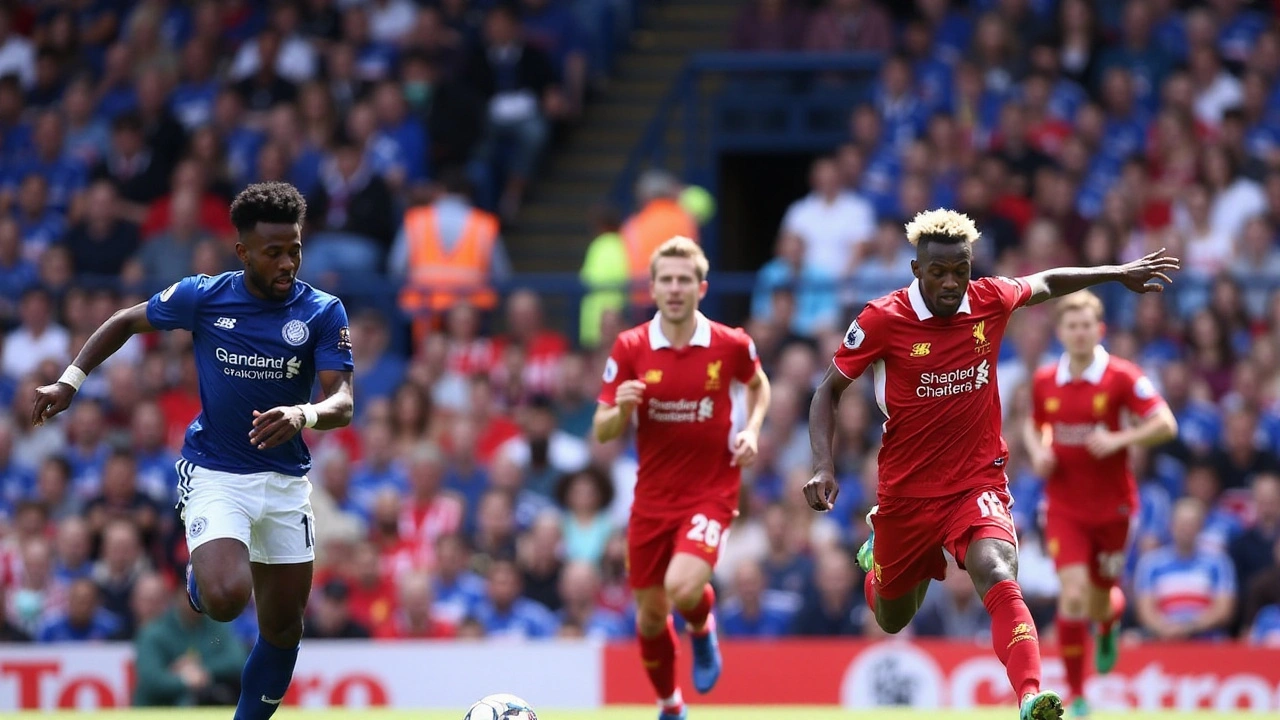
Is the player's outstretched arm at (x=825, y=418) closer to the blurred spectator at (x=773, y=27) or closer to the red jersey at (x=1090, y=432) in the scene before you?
the red jersey at (x=1090, y=432)

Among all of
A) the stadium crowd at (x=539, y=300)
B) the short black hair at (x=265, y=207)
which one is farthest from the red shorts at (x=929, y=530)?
the stadium crowd at (x=539, y=300)

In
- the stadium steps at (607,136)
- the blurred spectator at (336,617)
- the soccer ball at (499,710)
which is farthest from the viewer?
the stadium steps at (607,136)

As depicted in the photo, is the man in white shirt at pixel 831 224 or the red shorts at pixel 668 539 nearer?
the red shorts at pixel 668 539

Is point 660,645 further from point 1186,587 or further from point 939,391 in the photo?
point 1186,587

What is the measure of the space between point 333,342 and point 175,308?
775mm

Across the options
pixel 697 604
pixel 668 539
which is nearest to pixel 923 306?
pixel 668 539

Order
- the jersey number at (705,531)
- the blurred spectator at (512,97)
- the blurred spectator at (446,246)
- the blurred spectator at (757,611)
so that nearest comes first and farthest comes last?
the jersey number at (705,531) < the blurred spectator at (757,611) < the blurred spectator at (446,246) < the blurred spectator at (512,97)

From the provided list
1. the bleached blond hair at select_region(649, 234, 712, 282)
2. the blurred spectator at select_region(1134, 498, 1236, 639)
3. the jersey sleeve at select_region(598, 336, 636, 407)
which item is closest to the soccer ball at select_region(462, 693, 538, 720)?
the jersey sleeve at select_region(598, 336, 636, 407)

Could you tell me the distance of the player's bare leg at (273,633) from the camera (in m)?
9.24

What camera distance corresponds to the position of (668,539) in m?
11.0

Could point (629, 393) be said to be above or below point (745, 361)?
below

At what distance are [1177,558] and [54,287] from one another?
980cm

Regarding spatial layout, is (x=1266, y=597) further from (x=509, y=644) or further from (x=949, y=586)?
(x=509, y=644)

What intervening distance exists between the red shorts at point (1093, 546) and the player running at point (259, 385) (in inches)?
194
